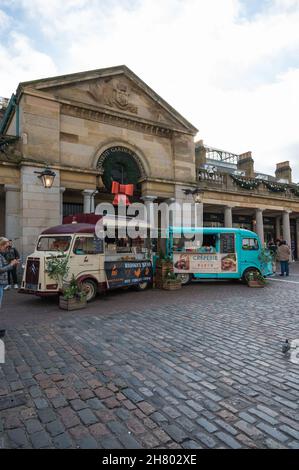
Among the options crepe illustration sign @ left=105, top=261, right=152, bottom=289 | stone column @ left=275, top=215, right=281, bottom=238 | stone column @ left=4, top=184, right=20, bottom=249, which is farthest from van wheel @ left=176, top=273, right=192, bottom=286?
stone column @ left=275, top=215, right=281, bottom=238

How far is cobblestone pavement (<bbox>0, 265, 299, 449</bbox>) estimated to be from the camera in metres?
2.49

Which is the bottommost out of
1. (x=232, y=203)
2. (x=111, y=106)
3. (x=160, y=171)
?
(x=232, y=203)

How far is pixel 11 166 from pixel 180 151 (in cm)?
1020

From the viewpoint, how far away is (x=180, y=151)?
18.0 metres

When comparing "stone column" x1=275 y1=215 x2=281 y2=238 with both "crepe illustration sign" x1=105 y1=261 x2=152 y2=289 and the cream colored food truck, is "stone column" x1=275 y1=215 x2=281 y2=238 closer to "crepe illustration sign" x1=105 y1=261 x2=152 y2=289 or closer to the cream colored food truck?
"crepe illustration sign" x1=105 y1=261 x2=152 y2=289

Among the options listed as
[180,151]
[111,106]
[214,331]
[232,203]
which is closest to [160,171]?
[180,151]

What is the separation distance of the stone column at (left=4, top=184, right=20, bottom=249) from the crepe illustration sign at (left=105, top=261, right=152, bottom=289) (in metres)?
6.05

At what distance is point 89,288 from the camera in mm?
8906

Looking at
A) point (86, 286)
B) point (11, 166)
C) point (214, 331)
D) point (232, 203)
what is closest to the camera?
point (214, 331)

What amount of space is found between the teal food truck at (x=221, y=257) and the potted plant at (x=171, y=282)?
106cm

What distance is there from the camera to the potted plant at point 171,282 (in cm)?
1112

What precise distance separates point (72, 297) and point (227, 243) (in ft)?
25.0
